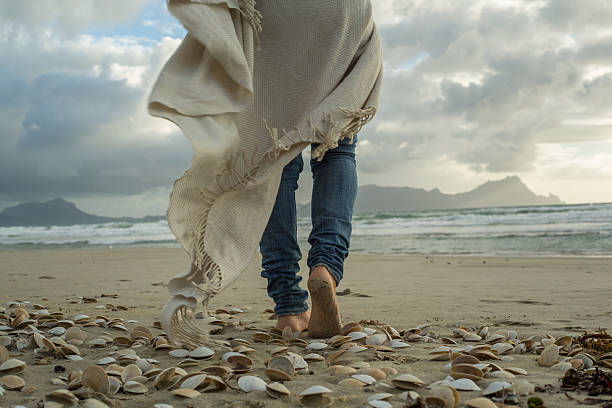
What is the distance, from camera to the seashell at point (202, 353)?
1.97 m

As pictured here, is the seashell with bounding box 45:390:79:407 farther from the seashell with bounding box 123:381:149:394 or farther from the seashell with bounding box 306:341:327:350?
the seashell with bounding box 306:341:327:350

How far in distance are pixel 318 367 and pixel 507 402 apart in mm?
686

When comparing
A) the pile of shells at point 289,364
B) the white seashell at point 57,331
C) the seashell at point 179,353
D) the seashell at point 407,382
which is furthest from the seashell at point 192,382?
the white seashell at point 57,331

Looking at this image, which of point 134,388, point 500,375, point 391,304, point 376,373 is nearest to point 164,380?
point 134,388

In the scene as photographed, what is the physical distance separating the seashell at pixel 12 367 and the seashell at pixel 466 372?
1409 millimetres

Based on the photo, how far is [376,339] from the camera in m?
2.23

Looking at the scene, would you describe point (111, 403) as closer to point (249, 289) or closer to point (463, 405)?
point (463, 405)

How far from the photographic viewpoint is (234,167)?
2248 millimetres

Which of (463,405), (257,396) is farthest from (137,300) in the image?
(463,405)

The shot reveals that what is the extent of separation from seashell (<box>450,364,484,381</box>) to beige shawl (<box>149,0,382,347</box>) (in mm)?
934

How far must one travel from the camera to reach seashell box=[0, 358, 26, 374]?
175cm

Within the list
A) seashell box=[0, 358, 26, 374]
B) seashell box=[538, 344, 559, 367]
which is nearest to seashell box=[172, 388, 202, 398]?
seashell box=[0, 358, 26, 374]

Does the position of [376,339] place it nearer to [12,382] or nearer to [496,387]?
[496,387]

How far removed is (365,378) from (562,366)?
2.31 ft
